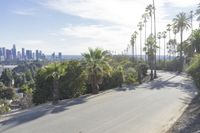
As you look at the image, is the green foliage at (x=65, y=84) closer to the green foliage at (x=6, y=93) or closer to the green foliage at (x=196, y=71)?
the green foliage at (x=196, y=71)

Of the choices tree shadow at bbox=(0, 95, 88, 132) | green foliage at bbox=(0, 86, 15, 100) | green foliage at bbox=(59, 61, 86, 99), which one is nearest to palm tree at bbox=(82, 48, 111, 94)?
green foliage at bbox=(59, 61, 86, 99)

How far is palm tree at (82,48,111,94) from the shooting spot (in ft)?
107

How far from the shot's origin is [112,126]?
737 inches

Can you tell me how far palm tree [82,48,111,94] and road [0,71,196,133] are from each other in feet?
13.0

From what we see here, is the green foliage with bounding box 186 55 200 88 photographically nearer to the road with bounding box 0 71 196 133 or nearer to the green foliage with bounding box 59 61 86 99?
the road with bounding box 0 71 196 133

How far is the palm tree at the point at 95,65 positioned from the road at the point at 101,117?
3.95m

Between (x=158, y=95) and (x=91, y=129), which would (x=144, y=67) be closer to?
(x=158, y=95)

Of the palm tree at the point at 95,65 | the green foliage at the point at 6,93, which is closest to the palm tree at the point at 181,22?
the green foliage at the point at 6,93

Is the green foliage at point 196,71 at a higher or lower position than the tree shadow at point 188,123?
higher

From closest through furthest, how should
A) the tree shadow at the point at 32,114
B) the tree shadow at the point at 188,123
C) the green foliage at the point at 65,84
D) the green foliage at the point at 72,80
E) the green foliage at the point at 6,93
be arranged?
the tree shadow at the point at 188,123, the tree shadow at the point at 32,114, the green foliage at the point at 65,84, the green foliage at the point at 72,80, the green foliage at the point at 6,93

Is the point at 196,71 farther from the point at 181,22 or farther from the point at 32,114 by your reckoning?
the point at 181,22

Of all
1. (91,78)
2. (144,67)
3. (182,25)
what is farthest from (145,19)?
(91,78)

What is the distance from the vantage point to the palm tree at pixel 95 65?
Result: 107 feet

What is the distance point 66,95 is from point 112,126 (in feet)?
46.7
